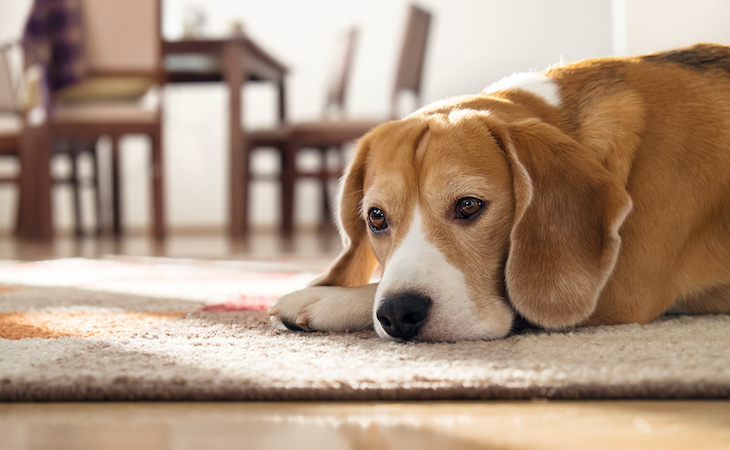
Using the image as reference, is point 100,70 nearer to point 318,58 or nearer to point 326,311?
point 326,311

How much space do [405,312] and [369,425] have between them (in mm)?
441

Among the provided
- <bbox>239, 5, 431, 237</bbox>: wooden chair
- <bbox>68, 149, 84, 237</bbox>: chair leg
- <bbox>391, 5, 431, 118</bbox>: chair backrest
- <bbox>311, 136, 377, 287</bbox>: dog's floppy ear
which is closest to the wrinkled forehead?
<bbox>311, 136, 377, 287</bbox>: dog's floppy ear

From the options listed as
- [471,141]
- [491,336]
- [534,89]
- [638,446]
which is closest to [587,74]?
[534,89]

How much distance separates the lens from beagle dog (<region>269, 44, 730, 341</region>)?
A: 142 cm

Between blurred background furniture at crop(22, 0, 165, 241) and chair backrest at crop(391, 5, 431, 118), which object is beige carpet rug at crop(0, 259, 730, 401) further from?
chair backrest at crop(391, 5, 431, 118)

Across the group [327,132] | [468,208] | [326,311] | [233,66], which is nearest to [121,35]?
[233,66]

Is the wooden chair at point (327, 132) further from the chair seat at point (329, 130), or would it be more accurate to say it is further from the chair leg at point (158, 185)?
the chair leg at point (158, 185)

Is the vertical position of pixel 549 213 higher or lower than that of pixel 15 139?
higher

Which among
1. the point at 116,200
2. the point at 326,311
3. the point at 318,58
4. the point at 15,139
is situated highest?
the point at 318,58

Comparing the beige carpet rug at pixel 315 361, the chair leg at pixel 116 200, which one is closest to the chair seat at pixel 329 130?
the chair leg at pixel 116 200

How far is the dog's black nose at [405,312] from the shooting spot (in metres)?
1.31

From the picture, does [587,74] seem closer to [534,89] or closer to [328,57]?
[534,89]

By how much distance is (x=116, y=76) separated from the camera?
16.2 feet

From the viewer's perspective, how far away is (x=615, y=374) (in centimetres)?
→ 102
